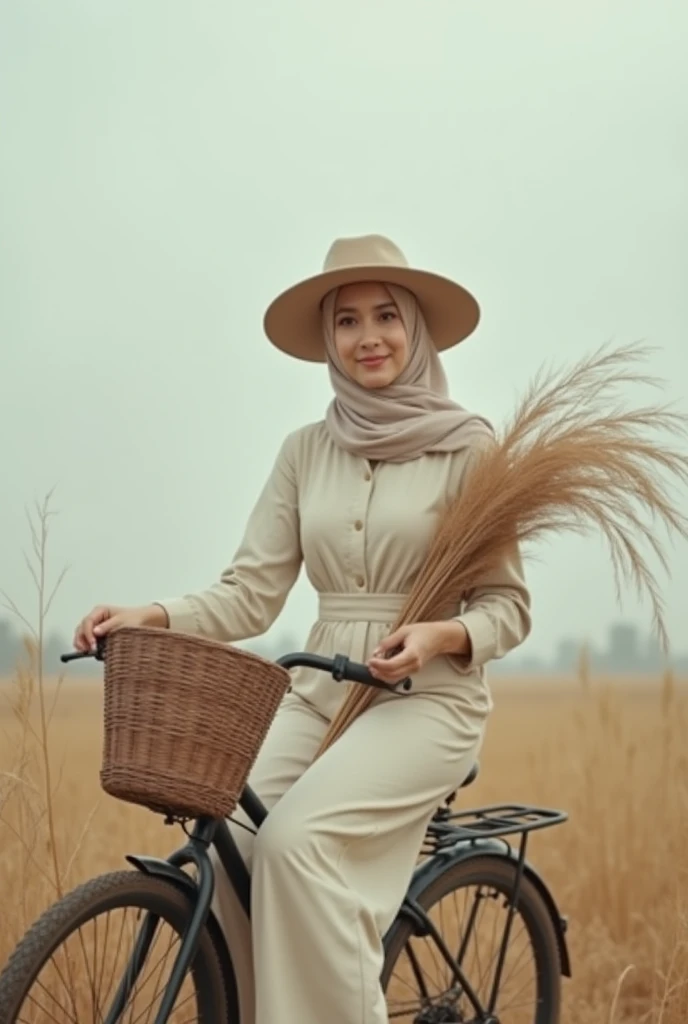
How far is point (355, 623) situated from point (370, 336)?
64 centimetres

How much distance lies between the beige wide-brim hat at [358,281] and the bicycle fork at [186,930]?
49.3 inches

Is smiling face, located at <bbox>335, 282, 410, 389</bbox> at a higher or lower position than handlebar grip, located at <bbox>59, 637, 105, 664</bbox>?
higher

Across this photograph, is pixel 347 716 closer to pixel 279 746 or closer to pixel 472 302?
pixel 279 746

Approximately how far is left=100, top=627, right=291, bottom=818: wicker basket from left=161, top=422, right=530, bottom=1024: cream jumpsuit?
1.04 ft

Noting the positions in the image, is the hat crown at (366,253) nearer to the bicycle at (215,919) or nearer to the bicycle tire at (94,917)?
the bicycle at (215,919)

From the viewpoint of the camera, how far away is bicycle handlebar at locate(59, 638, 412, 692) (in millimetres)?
2945

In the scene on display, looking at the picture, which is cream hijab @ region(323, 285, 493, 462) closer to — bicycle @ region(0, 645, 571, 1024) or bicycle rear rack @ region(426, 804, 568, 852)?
bicycle @ region(0, 645, 571, 1024)

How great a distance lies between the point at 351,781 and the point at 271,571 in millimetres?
642

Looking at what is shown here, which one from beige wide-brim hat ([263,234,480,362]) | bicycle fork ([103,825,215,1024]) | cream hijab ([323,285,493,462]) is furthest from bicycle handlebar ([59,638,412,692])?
beige wide-brim hat ([263,234,480,362])

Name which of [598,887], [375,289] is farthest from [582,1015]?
[375,289]

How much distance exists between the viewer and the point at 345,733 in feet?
10.5

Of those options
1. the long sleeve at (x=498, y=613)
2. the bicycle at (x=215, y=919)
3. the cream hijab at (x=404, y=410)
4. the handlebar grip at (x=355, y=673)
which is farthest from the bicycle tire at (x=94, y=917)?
the cream hijab at (x=404, y=410)

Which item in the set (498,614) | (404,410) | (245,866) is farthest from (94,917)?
(404,410)

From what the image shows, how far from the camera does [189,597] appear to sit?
134 inches
